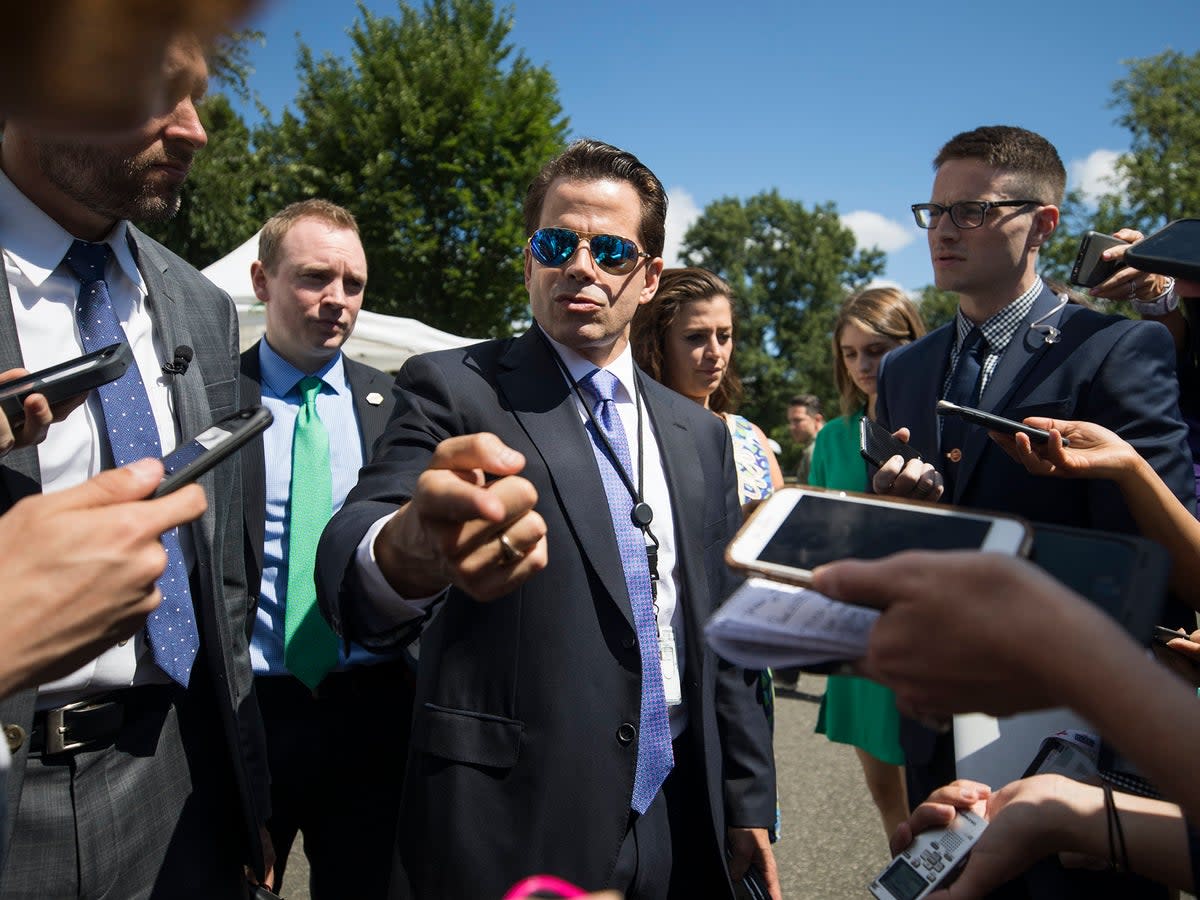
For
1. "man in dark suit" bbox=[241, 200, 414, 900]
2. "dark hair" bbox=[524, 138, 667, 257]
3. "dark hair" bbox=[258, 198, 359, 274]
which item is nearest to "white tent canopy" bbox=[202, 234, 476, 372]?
"dark hair" bbox=[258, 198, 359, 274]

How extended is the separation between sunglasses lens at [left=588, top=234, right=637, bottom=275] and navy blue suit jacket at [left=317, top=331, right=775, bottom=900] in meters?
0.49

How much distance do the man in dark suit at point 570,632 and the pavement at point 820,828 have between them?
6.56ft

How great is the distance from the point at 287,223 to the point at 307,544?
61.7 inches

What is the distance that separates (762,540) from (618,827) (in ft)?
3.41

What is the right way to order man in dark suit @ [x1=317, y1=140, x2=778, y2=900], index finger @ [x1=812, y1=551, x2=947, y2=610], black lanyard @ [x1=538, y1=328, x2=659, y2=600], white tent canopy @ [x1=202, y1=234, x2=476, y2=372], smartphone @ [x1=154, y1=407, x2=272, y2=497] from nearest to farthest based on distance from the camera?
index finger @ [x1=812, y1=551, x2=947, y2=610] < smartphone @ [x1=154, y1=407, x2=272, y2=497] < man in dark suit @ [x1=317, y1=140, x2=778, y2=900] < black lanyard @ [x1=538, y1=328, x2=659, y2=600] < white tent canopy @ [x1=202, y1=234, x2=476, y2=372]

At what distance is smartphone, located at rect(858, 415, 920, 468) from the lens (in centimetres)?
236

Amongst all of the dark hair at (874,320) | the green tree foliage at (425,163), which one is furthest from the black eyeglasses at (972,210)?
the green tree foliage at (425,163)

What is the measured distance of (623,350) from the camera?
8.23 feet

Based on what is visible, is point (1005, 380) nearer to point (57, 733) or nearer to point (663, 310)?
point (663, 310)

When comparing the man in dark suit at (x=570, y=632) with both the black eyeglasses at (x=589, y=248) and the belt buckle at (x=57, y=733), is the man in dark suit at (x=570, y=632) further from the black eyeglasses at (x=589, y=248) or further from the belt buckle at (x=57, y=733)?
the belt buckle at (x=57, y=733)

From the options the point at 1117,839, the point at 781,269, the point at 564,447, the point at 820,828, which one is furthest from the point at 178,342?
the point at 781,269

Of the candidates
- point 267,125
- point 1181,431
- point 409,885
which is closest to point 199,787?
point 409,885

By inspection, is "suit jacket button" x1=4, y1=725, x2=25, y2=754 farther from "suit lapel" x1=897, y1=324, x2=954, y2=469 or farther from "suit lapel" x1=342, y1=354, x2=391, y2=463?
"suit lapel" x1=897, y1=324, x2=954, y2=469

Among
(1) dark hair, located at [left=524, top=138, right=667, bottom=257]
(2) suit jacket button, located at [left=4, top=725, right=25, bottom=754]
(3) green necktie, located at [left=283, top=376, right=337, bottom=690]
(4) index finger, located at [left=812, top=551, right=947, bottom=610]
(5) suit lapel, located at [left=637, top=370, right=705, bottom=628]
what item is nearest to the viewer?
(4) index finger, located at [left=812, top=551, right=947, bottom=610]
